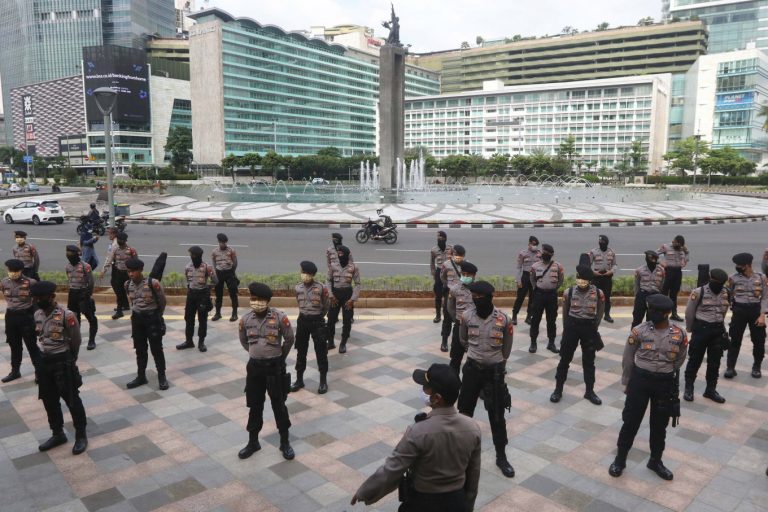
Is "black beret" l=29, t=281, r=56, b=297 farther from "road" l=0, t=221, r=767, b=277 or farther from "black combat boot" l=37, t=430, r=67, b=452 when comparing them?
"road" l=0, t=221, r=767, b=277

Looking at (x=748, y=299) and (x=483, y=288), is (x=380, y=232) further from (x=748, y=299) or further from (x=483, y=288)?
(x=483, y=288)

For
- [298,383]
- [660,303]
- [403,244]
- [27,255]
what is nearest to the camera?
[660,303]

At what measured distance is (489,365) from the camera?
560 centimetres

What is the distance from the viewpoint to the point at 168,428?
6414 mm

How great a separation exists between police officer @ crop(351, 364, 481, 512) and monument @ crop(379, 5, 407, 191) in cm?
4504

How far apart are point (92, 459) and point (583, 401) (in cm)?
587

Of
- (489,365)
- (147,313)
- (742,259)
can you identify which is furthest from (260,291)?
(742,259)

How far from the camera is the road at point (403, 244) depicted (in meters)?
17.1

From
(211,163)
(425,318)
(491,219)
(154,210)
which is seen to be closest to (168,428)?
(425,318)

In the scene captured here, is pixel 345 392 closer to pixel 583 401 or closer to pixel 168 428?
pixel 168 428

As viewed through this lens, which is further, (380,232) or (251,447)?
(380,232)

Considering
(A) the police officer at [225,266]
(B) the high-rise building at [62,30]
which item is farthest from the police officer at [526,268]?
(B) the high-rise building at [62,30]

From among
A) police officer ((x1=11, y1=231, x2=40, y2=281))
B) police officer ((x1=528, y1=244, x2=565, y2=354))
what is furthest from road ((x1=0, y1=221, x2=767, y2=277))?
police officer ((x1=528, y1=244, x2=565, y2=354))

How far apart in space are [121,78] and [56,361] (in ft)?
412
